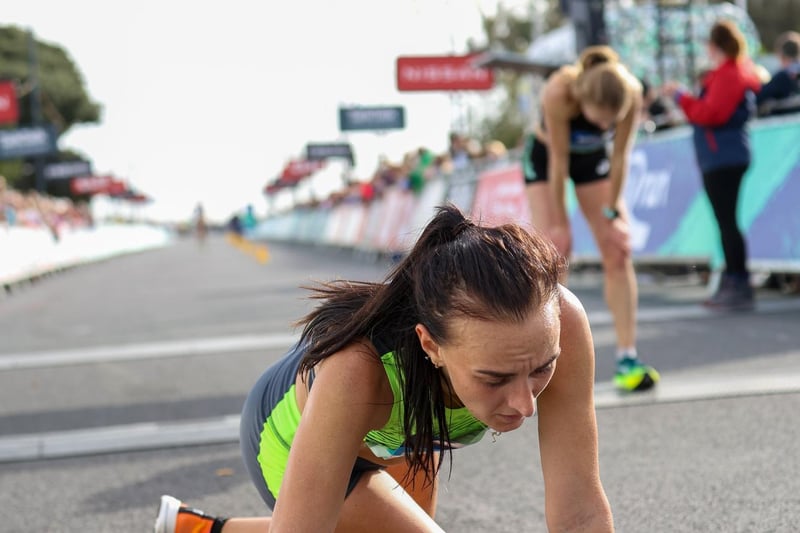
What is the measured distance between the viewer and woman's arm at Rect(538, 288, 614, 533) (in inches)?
82.6

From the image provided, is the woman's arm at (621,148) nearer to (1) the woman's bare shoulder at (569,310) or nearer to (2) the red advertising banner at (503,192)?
(1) the woman's bare shoulder at (569,310)

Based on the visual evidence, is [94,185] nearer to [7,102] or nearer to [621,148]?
[7,102]

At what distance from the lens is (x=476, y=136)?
204 ft

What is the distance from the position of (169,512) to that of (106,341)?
20.5 ft

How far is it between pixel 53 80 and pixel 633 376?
83.6 metres

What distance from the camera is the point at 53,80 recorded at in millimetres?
81438

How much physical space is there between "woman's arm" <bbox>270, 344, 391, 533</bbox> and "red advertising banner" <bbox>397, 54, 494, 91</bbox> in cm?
2668

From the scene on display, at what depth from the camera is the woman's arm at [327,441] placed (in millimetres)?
1909

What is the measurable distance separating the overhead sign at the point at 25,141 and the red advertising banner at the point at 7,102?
2.21 meters

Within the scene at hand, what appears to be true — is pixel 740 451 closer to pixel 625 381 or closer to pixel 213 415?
pixel 625 381

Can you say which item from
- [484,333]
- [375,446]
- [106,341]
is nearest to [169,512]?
[375,446]

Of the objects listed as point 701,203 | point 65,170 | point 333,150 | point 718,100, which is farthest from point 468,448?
point 65,170

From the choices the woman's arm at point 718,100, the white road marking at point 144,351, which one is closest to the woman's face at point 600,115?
the woman's arm at point 718,100

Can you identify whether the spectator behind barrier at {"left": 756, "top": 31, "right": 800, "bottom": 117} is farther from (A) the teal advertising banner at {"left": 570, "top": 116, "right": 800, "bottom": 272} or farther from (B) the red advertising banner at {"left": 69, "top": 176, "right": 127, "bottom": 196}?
(B) the red advertising banner at {"left": 69, "top": 176, "right": 127, "bottom": 196}
